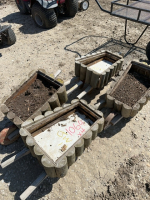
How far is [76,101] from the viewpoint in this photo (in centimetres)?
254

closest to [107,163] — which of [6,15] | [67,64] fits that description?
[67,64]

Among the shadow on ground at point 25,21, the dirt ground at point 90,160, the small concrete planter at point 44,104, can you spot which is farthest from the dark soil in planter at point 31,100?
the shadow on ground at point 25,21

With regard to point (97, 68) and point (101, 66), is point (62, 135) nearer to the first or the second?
point (97, 68)

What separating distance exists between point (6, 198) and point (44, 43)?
15.7 ft

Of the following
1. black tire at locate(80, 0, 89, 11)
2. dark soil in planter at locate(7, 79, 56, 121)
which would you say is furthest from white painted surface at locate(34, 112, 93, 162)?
black tire at locate(80, 0, 89, 11)

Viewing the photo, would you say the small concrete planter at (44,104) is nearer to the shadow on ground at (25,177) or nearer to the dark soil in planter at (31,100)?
the dark soil in planter at (31,100)

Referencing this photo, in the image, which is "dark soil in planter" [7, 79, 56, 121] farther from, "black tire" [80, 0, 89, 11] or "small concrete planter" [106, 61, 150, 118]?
"black tire" [80, 0, 89, 11]

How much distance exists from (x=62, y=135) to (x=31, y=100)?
0.91 m

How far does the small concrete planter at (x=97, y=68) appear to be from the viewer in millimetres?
3119

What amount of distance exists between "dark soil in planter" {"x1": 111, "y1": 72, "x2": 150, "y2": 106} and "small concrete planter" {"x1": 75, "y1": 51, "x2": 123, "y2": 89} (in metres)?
0.34

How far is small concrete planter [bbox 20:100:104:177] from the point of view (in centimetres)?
196

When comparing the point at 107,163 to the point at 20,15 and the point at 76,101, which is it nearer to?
the point at 76,101

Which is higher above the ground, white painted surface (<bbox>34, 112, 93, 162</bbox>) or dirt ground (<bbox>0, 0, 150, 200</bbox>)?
white painted surface (<bbox>34, 112, 93, 162</bbox>)

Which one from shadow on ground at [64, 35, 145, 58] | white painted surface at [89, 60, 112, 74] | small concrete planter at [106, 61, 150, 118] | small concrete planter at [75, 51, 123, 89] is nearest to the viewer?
small concrete planter at [106, 61, 150, 118]
